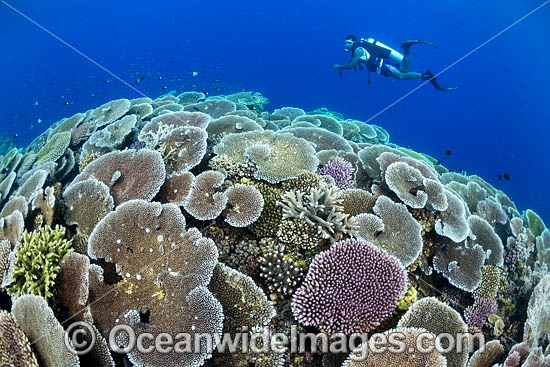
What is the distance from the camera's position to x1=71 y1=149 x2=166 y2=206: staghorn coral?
387cm

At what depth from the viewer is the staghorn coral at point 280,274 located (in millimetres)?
3324

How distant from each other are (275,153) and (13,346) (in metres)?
3.62

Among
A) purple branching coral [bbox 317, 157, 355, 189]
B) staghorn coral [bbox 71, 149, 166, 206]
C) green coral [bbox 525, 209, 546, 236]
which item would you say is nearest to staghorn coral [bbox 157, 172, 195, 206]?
staghorn coral [bbox 71, 149, 166, 206]

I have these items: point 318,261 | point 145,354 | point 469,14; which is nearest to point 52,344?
point 145,354

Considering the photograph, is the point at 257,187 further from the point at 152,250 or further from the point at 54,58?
the point at 54,58

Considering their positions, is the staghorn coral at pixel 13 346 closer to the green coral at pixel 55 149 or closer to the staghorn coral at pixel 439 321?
the staghorn coral at pixel 439 321

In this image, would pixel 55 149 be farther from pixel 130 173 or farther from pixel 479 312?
pixel 479 312

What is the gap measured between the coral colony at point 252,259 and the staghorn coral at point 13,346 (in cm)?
1

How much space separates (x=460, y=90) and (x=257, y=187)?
10028cm

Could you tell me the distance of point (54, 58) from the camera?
74.4 m

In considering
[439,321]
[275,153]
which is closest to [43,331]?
[275,153]

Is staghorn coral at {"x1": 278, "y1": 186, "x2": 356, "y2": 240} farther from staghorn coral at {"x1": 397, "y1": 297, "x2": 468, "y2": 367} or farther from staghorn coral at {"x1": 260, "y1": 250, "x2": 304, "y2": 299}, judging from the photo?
staghorn coral at {"x1": 397, "y1": 297, "x2": 468, "y2": 367}

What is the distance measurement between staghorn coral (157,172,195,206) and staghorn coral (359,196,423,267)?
231 centimetres

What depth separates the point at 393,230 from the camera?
405cm
